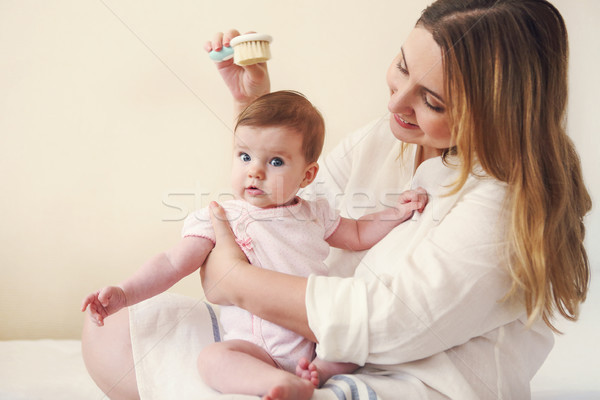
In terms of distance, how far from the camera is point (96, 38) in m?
1.91

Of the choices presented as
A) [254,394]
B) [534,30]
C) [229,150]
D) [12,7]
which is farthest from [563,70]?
[12,7]

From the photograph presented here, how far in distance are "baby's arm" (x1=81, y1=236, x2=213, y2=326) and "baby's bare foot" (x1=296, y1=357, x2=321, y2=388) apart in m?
0.31

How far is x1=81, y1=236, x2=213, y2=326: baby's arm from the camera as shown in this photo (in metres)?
1.08

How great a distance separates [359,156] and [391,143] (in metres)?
0.09

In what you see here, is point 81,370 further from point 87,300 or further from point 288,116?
point 288,116

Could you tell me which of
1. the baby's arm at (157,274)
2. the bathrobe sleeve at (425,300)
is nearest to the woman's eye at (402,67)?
the bathrobe sleeve at (425,300)

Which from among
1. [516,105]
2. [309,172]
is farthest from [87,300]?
[516,105]

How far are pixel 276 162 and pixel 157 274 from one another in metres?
0.32

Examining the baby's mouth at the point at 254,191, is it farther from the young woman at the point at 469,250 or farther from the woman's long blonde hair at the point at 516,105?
the woman's long blonde hair at the point at 516,105

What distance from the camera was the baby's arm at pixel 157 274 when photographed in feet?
3.54

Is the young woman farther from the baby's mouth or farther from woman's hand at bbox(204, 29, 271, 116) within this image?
woman's hand at bbox(204, 29, 271, 116)

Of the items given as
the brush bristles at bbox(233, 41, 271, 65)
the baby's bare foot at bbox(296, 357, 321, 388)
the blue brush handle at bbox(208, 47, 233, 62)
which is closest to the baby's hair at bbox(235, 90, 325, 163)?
the brush bristles at bbox(233, 41, 271, 65)

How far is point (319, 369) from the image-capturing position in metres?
1.02

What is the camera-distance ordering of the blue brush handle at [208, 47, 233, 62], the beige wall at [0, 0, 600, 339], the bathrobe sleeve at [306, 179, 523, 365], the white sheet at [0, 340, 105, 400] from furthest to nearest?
the beige wall at [0, 0, 600, 339], the white sheet at [0, 340, 105, 400], the blue brush handle at [208, 47, 233, 62], the bathrobe sleeve at [306, 179, 523, 365]
